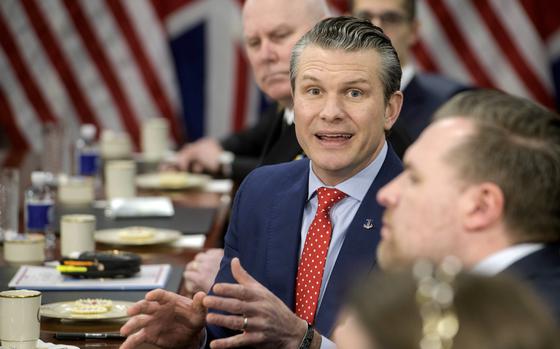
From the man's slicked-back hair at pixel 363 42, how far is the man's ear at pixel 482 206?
968 mm

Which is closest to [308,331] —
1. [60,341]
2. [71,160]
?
[60,341]

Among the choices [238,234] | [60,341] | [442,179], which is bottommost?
[60,341]

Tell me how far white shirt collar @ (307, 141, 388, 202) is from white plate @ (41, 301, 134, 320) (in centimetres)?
54

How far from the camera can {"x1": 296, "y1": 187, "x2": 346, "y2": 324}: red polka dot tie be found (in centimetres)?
267

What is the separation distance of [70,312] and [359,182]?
76cm

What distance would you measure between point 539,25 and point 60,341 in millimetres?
4974

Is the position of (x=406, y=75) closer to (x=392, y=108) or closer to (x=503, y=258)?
(x=392, y=108)

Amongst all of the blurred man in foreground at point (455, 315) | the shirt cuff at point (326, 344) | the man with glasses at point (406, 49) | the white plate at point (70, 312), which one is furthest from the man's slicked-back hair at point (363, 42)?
the man with glasses at point (406, 49)

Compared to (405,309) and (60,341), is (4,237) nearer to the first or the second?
(60,341)

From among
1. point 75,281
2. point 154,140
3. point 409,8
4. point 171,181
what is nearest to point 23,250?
point 75,281

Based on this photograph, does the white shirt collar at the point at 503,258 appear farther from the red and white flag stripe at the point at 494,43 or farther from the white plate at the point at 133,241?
the red and white flag stripe at the point at 494,43

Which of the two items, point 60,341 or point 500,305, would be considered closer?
point 500,305

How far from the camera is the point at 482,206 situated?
181cm

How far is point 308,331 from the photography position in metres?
2.43
